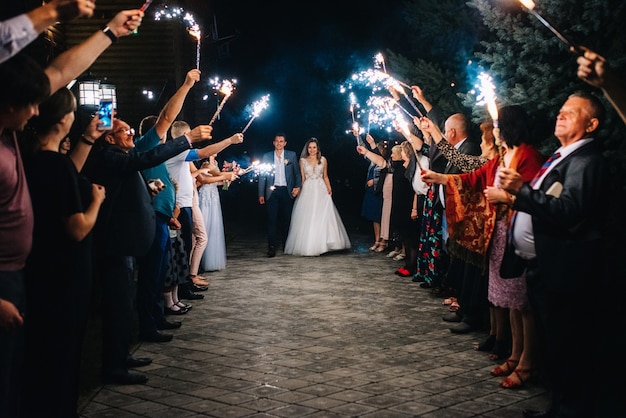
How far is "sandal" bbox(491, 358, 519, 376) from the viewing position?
6.13 m

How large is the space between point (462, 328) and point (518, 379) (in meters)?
1.94

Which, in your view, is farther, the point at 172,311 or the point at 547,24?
the point at 172,311

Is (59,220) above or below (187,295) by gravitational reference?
above

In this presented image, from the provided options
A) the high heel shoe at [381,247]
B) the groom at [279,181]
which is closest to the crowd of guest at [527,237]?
the high heel shoe at [381,247]

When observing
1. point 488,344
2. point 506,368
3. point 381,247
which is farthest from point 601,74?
point 381,247

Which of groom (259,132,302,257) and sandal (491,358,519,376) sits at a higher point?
groom (259,132,302,257)

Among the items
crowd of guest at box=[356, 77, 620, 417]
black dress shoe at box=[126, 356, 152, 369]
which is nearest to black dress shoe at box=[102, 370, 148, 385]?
black dress shoe at box=[126, 356, 152, 369]

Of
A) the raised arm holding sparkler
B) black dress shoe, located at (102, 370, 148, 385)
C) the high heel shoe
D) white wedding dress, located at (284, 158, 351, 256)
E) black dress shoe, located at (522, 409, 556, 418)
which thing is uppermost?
the raised arm holding sparkler

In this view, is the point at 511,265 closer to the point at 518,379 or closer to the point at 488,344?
the point at 518,379

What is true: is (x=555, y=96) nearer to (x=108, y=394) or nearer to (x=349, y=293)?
(x=349, y=293)

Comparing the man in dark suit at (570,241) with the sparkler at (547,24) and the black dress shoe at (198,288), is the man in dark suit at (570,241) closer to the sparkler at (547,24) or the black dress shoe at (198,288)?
the sparkler at (547,24)

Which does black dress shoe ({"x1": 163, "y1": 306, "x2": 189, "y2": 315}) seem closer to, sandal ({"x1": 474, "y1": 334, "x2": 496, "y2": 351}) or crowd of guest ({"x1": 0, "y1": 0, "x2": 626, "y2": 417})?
crowd of guest ({"x1": 0, "y1": 0, "x2": 626, "y2": 417})

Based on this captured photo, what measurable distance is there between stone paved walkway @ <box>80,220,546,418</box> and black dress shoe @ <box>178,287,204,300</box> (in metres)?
0.18

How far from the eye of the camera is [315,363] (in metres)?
6.58
